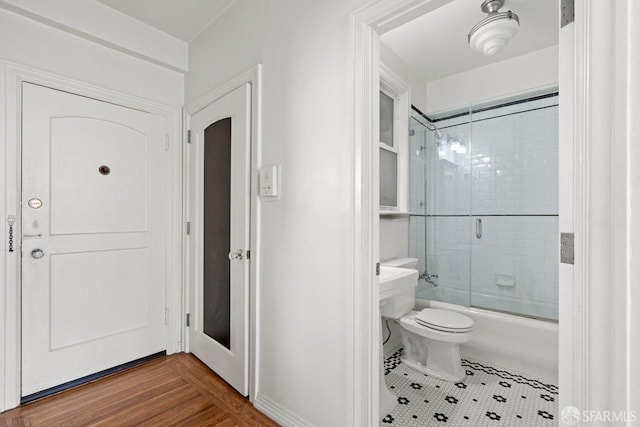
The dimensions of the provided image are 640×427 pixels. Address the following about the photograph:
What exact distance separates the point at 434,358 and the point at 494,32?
2.27m

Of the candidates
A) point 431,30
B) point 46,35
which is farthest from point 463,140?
point 46,35

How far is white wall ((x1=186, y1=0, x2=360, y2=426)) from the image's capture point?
1.38 meters

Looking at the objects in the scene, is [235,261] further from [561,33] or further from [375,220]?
[561,33]

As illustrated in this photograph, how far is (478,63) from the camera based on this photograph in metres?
2.72

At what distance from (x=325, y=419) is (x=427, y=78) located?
2.99m

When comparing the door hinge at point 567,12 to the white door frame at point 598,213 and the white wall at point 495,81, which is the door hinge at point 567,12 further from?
the white wall at point 495,81

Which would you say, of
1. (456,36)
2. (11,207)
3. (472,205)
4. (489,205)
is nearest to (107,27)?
(11,207)

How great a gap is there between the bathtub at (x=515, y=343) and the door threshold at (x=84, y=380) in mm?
2464

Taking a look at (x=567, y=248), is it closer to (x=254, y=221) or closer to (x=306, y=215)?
(x=306, y=215)

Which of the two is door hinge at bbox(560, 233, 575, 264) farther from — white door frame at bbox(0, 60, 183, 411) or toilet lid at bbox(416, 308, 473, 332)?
white door frame at bbox(0, 60, 183, 411)

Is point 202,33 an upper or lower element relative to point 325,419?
upper

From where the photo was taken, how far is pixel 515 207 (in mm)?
2674

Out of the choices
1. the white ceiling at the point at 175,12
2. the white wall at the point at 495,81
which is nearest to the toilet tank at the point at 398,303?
the white wall at the point at 495,81

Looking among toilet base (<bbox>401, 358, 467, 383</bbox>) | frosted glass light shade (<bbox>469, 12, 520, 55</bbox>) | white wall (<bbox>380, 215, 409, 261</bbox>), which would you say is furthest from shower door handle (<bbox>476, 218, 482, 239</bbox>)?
frosted glass light shade (<bbox>469, 12, 520, 55</bbox>)
